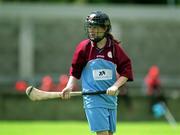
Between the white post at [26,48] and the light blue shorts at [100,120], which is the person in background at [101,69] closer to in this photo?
the light blue shorts at [100,120]

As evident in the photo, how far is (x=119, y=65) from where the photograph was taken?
13.1 meters

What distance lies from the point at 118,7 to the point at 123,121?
18.4 meters

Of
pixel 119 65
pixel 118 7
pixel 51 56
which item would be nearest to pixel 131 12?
pixel 118 7

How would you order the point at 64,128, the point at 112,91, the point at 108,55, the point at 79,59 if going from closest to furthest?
the point at 112,91, the point at 108,55, the point at 79,59, the point at 64,128

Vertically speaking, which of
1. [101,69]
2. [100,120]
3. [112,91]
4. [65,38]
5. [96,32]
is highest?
[96,32]

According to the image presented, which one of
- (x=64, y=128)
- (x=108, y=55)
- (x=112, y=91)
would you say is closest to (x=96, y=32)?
(x=108, y=55)

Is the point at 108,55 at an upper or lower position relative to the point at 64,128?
upper

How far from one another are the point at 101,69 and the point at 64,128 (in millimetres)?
12546

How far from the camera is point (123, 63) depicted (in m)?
13.1

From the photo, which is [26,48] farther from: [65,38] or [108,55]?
[108,55]

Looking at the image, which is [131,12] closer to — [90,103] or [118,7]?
[118,7]

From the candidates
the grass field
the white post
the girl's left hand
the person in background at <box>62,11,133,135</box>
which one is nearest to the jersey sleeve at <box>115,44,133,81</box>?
the person in background at <box>62,11,133,135</box>

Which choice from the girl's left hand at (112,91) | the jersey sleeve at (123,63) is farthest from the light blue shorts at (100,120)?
the jersey sleeve at (123,63)

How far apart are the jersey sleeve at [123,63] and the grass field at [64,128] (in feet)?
28.4
